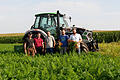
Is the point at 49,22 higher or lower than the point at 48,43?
higher

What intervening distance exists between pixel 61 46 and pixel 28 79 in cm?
431

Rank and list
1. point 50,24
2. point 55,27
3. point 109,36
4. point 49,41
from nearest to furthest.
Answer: point 49,41 → point 55,27 → point 50,24 → point 109,36

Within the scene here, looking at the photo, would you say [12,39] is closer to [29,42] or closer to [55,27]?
[55,27]

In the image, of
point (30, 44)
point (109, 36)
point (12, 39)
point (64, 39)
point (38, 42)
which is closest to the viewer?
point (64, 39)

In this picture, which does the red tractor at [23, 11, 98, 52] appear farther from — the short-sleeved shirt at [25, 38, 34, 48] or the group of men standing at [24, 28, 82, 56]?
the short-sleeved shirt at [25, 38, 34, 48]

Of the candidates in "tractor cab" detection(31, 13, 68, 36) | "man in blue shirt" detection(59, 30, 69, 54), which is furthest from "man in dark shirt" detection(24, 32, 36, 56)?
"man in blue shirt" detection(59, 30, 69, 54)

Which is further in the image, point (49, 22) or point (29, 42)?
point (49, 22)

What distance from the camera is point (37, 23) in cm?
1051

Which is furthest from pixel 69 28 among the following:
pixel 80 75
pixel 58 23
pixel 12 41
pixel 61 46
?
pixel 12 41

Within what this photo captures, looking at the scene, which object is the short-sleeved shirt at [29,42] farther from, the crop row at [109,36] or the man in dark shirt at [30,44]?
the crop row at [109,36]

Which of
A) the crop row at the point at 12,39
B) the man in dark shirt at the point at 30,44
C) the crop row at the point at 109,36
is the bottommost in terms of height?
the crop row at the point at 12,39

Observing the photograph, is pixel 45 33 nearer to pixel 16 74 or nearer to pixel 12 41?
pixel 16 74

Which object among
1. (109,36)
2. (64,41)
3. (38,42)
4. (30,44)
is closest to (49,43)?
(38,42)

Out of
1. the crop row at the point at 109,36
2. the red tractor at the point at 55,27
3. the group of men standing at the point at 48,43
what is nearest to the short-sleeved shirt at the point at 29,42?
the group of men standing at the point at 48,43
